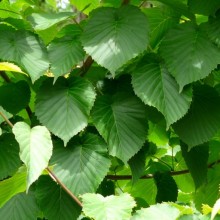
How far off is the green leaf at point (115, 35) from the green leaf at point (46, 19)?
0.06 meters

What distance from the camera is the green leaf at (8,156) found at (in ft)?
3.06

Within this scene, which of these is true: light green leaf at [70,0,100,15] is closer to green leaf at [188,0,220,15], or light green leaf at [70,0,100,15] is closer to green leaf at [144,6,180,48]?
green leaf at [144,6,180,48]

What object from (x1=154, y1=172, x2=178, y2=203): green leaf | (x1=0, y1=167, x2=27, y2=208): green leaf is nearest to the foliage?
(x1=0, y1=167, x2=27, y2=208): green leaf

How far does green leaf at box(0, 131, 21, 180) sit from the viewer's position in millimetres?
932

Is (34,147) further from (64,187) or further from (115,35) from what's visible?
(115,35)

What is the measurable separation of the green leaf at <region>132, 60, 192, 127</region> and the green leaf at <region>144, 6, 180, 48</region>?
0.36 ft

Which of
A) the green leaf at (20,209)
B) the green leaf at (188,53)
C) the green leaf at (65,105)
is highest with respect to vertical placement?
the green leaf at (188,53)

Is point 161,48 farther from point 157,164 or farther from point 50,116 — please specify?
point 157,164

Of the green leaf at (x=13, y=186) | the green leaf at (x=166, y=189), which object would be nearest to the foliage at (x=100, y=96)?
the green leaf at (x=13, y=186)

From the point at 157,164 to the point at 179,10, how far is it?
406 millimetres

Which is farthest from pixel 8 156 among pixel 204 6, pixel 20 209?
pixel 204 6

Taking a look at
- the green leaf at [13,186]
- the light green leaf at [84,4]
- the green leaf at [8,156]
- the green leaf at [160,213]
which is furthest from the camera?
the light green leaf at [84,4]

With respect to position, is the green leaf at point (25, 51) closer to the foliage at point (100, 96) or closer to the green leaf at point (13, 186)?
the foliage at point (100, 96)

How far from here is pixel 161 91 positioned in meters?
0.90
